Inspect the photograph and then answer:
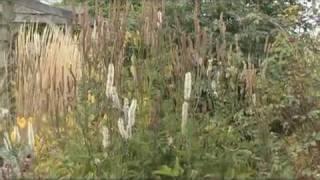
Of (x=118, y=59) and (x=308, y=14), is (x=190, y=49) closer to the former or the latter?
(x=118, y=59)

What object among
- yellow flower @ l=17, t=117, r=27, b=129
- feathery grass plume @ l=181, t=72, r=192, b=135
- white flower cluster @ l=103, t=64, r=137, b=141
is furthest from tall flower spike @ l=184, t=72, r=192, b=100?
yellow flower @ l=17, t=117, r=27, b=129

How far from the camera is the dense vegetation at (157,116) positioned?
11.3 ft

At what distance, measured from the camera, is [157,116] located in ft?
11.5

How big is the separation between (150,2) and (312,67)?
1.89 m

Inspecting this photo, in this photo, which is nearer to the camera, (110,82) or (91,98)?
(110,82)

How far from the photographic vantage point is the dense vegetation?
345 centimetres

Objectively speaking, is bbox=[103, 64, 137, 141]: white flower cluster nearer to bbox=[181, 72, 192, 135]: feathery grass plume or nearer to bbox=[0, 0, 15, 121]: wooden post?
bbox=[181, 72, 192, 135]: feathery grass plume

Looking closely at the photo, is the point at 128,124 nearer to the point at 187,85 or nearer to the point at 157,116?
the point at 157,116

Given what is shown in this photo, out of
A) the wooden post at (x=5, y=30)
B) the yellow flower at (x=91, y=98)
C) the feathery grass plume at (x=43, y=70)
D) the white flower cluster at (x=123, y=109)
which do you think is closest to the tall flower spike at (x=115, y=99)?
the white flower cluster at (x=123, y=109)

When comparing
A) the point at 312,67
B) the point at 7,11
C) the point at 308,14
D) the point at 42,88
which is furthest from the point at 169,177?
the point at 308,14

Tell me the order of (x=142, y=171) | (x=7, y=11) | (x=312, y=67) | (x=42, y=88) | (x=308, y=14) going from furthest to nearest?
(x=308, y=14), (x=7, y=11), (x=312, y=67), (x=42, y=88), (x=142, y=171)

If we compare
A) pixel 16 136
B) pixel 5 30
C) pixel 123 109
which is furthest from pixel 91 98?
pixel 5 30

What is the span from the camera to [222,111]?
13.2ft

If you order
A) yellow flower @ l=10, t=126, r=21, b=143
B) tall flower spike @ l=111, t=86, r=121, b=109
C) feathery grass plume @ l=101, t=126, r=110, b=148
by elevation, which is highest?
tall flower spike @ l=111, t=86, r=121, b=109
